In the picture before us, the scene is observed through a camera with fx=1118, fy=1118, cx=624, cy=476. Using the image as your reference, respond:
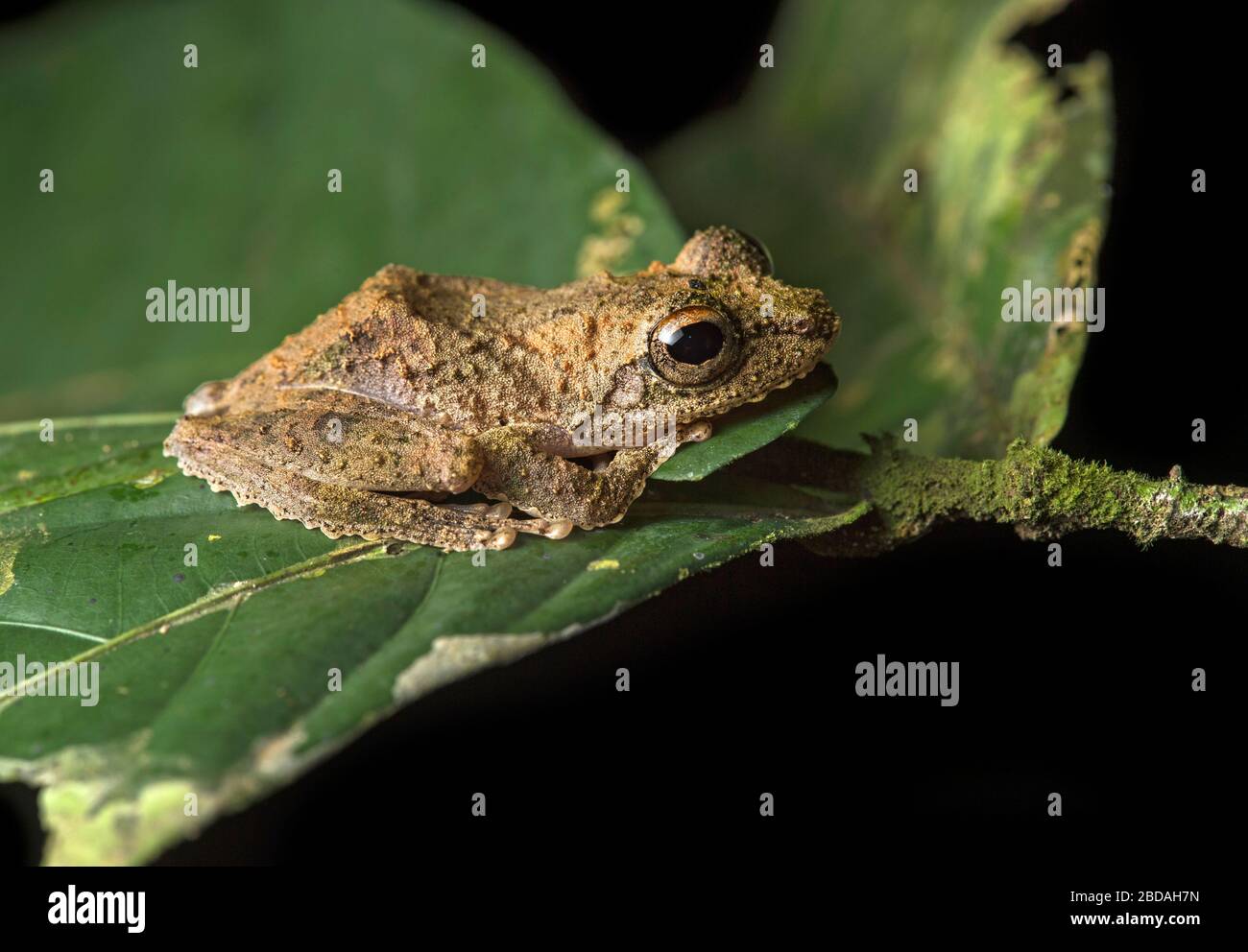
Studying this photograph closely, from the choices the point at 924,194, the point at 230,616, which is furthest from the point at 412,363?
the point at 924,194

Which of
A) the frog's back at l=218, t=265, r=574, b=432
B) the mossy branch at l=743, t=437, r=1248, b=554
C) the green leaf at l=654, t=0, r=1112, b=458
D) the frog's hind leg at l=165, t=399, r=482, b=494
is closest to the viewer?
the mossy branch at l=743, t=437, r=1248, b=554

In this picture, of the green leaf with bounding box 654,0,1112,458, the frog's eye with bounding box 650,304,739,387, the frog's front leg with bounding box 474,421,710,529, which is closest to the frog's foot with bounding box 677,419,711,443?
the frog's front leg with bounding box 474,421,710,529

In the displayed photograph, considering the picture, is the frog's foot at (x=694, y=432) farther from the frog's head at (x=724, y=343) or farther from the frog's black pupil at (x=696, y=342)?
the frog's black pupil at (x=696, y=342)

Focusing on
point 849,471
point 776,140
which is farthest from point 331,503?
point 776,140

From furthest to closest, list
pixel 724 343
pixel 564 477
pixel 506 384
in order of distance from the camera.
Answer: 1. pixel 506 384
2. pixel 724 343
3. pixel 564 477

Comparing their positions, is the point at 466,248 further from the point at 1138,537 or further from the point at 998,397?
the point at 1138,537

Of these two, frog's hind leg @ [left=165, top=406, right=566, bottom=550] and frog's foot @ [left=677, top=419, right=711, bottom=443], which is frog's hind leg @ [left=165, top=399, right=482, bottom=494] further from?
frog's foot @ [left=677, top=419, right=711, bottom=443]

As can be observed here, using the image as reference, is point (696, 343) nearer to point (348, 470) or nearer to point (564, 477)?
point (564, 477)
